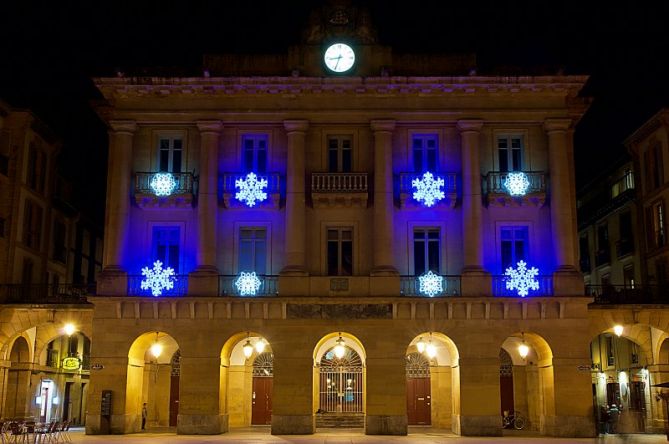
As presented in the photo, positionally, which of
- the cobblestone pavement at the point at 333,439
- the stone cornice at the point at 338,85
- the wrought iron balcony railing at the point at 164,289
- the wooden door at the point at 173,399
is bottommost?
the cobblestone pavement at the point at 333,439

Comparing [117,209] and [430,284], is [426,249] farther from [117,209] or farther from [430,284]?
[117,209]

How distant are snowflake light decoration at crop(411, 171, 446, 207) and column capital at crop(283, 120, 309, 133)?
5.75 m

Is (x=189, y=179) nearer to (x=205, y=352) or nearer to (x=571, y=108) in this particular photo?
(x=205, y=352)

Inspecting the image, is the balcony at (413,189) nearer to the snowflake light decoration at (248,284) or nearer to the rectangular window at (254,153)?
the rectangular window at (254,153)

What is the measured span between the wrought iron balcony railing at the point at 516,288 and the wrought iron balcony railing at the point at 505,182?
3.95 m

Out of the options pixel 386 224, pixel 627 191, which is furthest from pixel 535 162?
pixel 627 191

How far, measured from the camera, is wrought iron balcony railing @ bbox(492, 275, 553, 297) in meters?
35.1

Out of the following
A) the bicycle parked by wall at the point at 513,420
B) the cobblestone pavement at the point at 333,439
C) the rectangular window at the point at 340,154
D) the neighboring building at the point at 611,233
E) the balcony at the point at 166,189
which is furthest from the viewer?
the neighboring building at the point at 611,233

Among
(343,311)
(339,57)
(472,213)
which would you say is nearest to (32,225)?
(343,311)

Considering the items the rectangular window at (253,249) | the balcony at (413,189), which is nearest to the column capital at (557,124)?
the balcony at (413,189)

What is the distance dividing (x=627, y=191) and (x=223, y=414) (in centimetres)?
2735

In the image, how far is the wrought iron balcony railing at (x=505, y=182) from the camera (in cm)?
3612

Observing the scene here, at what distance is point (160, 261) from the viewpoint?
36.4 metres

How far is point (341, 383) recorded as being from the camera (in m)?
40.8
